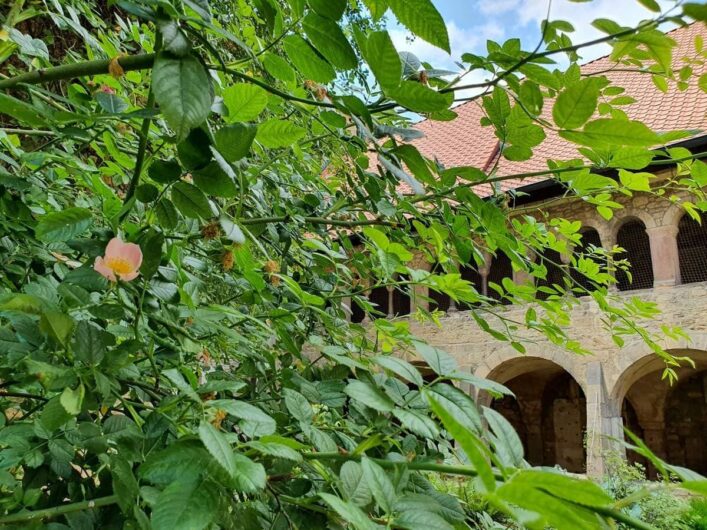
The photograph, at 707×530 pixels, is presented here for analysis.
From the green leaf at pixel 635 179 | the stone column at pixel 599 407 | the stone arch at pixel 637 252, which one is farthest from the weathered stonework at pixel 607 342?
the green leaf at pixel 635 179

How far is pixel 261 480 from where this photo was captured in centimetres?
38

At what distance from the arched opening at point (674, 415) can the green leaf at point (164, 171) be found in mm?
10344

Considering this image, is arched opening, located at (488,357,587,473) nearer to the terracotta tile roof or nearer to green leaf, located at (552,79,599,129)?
the terracotta tile roof

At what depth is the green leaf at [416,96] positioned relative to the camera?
0.47 metres

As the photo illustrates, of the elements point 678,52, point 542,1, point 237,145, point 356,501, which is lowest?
point 356,501

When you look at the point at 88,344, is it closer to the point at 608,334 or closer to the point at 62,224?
the point at 62,224

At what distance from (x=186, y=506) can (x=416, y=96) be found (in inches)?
14.7

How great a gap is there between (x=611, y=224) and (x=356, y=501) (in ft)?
25.0

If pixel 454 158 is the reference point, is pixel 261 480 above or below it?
below

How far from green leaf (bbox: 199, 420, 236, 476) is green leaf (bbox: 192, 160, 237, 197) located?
0.20m

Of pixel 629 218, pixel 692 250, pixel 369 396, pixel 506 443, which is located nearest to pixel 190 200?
pixel 369 396

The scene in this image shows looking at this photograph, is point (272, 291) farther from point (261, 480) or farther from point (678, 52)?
point (678, 52)

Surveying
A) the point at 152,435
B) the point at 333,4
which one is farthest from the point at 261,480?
the point at 333,4

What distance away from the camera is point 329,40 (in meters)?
0.44
